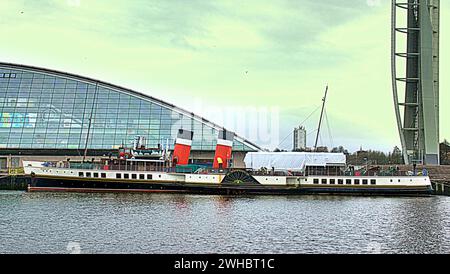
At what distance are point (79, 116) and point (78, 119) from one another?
57 centimetres

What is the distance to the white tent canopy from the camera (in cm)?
6131

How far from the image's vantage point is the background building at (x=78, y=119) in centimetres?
8338

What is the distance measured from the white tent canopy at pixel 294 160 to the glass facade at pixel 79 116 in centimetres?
2085

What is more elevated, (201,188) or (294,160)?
(294,160)

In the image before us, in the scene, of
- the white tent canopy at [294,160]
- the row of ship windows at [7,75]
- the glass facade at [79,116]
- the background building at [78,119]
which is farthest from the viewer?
the row of ship windows at [7,75]

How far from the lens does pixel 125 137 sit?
3349 inches

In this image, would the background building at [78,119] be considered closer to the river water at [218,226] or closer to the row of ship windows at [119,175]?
the row of ship windows at [119,175]

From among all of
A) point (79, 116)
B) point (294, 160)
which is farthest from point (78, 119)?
point (294, 160)

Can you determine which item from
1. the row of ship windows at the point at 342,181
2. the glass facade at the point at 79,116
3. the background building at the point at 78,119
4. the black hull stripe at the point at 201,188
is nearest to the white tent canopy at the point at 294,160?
the row of ship windows at the point at 342,181

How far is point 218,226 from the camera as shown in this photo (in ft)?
107

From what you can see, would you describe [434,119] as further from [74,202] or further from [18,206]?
[18,206]

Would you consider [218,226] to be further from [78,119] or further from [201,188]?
[78,119]
